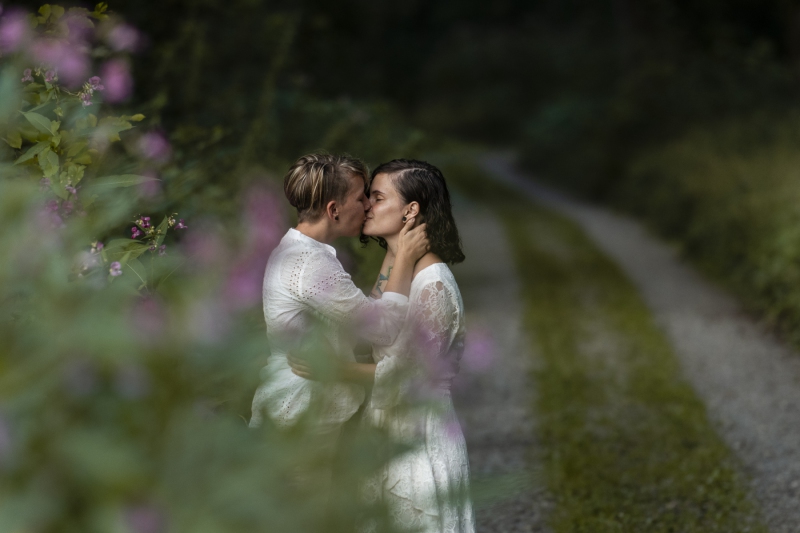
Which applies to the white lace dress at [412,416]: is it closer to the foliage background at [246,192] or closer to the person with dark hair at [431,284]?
the foliage background at [246,192]

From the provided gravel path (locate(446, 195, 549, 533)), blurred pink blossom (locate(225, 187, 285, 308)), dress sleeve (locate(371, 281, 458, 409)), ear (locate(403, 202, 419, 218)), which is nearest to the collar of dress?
ear (locate(403, 202, 419, 218))

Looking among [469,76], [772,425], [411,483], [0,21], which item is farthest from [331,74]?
[469,76]

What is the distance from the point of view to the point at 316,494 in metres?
0.83

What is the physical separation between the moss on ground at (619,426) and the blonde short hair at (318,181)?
249cm

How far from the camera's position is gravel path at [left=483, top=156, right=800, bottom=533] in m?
5.15

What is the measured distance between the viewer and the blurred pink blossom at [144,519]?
721 mm

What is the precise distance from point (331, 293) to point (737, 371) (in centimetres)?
582

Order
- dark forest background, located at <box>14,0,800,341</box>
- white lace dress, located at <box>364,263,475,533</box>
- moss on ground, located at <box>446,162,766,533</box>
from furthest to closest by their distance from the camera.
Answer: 1. dark forest background, located at <box>14,0,800,341</box>
2. moss on ground, located at <box>446,162,766,533</box>
3. white lace dress, located at <box>364,263,475,533</box>

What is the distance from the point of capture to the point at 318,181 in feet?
8.73

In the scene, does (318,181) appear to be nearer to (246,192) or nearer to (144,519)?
(246,192)

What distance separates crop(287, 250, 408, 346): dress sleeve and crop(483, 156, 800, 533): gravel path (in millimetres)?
2840

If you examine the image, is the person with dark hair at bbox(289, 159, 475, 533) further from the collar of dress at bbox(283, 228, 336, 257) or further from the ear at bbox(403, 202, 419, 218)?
the collar of dress at bbox(283, 228, 336, 257)

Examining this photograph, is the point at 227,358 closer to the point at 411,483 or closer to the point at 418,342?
the point at 418,342

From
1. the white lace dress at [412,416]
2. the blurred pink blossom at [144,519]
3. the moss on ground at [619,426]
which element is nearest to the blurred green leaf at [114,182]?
the white lace dress at [412,416]
